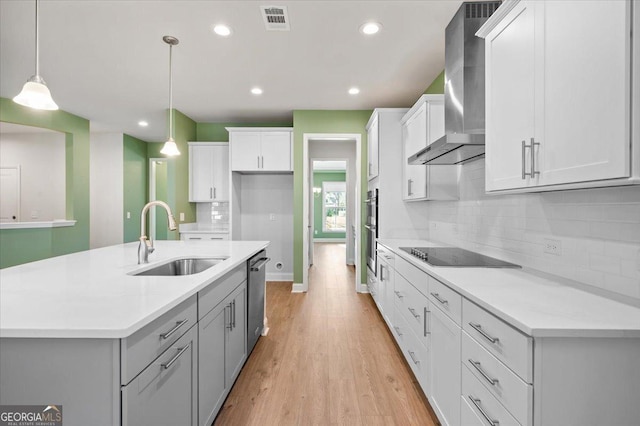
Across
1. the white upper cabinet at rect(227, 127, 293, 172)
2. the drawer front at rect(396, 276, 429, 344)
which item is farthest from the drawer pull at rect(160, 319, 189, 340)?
the white upper cabinet at rect(227, 127, 293, 172)

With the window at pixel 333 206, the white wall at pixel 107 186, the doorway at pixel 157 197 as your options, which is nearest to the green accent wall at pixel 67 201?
the white wall at pixel 107 186

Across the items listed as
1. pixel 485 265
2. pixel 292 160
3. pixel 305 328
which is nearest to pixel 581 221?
pixel 485 265

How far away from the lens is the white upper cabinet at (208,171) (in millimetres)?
5387

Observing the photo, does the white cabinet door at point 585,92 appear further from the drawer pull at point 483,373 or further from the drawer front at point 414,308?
the drawer front at point 414,308

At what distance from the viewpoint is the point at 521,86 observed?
1483 millimetres

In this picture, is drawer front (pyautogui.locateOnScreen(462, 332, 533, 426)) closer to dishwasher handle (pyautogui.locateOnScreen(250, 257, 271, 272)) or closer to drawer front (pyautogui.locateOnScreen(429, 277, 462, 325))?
drawer front (pyautogui.locateOnScreen(429, 277, 462, 325))

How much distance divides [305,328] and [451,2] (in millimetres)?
3165

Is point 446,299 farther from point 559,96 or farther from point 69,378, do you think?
point 69,378

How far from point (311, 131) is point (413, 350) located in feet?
11.6

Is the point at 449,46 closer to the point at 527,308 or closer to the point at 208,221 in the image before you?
the point at 527,308

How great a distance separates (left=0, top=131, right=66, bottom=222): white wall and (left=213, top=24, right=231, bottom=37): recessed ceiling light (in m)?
5.32

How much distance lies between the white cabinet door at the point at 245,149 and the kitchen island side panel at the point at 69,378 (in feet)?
13.8

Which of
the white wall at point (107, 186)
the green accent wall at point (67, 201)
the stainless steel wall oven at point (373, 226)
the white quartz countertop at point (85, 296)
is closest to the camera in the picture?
the white quartz countertop at point (85, 296)

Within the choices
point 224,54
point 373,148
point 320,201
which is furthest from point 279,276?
point 320,201
